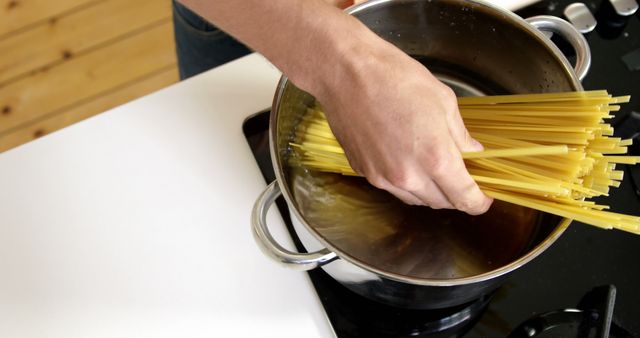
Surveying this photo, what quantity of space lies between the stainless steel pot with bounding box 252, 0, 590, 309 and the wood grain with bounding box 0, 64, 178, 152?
0.84 m

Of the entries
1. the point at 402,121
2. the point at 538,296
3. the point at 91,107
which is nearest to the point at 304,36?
the point at 402,121

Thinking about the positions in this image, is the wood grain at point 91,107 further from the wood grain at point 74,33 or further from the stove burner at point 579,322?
the stove burner at point 579,322

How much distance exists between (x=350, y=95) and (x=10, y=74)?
1131mm

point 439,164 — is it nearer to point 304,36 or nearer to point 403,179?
point 403,179

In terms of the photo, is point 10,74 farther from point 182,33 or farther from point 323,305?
point 323,305

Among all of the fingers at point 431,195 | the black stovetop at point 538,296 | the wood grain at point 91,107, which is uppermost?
the wood grain at point 91,107

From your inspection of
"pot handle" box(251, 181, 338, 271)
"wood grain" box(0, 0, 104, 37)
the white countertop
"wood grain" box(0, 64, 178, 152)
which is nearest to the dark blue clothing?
the white countertop

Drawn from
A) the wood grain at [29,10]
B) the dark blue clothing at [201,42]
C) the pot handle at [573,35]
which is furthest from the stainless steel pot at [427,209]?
the wood grain at [29,10]

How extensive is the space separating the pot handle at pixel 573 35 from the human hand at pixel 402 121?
0.17 m

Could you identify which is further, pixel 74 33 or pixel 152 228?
pixel 74 33

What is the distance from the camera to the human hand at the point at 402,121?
0.50m

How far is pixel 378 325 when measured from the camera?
66cm

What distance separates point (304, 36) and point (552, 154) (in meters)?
0.21

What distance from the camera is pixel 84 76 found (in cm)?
143
